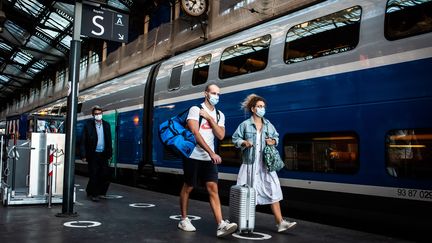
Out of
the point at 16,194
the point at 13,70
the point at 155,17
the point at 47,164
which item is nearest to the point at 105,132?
the point at 47,164

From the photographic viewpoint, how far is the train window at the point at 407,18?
503cm

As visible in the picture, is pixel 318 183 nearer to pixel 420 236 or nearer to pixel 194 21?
pixel 420 236

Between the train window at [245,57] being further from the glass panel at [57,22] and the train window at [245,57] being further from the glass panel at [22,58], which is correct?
the glass panel at [22,58]

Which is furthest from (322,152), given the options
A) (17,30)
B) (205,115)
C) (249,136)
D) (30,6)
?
(17,30)

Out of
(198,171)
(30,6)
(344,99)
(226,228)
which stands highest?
(30,6)

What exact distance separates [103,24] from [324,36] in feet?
10.9

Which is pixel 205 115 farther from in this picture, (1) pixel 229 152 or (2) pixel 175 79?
(2) pixel 175 79

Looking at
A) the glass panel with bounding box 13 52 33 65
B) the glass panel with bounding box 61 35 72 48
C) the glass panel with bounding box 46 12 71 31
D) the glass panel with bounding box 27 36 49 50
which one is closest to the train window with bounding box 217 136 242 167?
the glass panel with bounding box 46 12 71 31

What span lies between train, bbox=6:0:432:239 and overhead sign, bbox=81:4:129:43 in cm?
233

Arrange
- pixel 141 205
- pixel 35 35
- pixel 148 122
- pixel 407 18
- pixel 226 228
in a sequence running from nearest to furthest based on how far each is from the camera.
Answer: pixel 226 228, pixel 407 18, pixel 141 205, pixel 148 122, pixel 35 35

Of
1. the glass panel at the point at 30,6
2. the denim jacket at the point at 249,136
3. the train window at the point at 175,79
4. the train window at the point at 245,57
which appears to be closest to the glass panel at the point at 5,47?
the glass panel at the point at 30,6

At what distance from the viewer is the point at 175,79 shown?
392 inches

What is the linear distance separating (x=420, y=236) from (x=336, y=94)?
84.2 inches

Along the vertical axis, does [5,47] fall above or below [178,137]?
above
